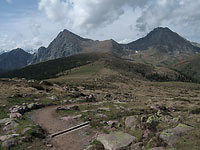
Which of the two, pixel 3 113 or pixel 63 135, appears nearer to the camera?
pixel 63 135

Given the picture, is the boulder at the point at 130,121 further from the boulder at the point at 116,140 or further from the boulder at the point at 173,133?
the boulder at the point at 173,133

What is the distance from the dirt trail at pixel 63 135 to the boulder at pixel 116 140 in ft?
6.69

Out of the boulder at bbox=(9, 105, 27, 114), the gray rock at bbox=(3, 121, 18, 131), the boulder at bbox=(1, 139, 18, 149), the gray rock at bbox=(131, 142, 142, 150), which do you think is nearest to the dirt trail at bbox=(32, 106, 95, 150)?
the boulder at bbox=(9, 105, 27, 114)

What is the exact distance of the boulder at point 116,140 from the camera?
16.4 m

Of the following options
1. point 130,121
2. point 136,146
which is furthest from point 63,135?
point 136,146

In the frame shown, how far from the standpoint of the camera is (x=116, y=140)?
58.0ft

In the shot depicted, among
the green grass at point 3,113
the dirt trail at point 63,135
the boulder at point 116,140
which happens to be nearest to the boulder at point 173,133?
the boulder at point 116,140

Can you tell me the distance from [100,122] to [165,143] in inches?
427

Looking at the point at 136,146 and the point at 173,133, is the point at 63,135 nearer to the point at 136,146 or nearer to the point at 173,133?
the point at 136,146

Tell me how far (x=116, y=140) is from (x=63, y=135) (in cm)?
698

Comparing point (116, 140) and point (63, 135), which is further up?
point (116, 140)

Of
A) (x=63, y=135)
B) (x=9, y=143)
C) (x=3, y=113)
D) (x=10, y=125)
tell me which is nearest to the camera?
(x=9, y=143)

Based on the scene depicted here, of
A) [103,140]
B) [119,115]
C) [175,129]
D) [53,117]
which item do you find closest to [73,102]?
[53,117]

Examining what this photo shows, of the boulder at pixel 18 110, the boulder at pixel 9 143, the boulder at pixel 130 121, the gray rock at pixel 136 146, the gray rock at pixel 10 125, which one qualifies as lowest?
the gray rock at pixel 136 146
